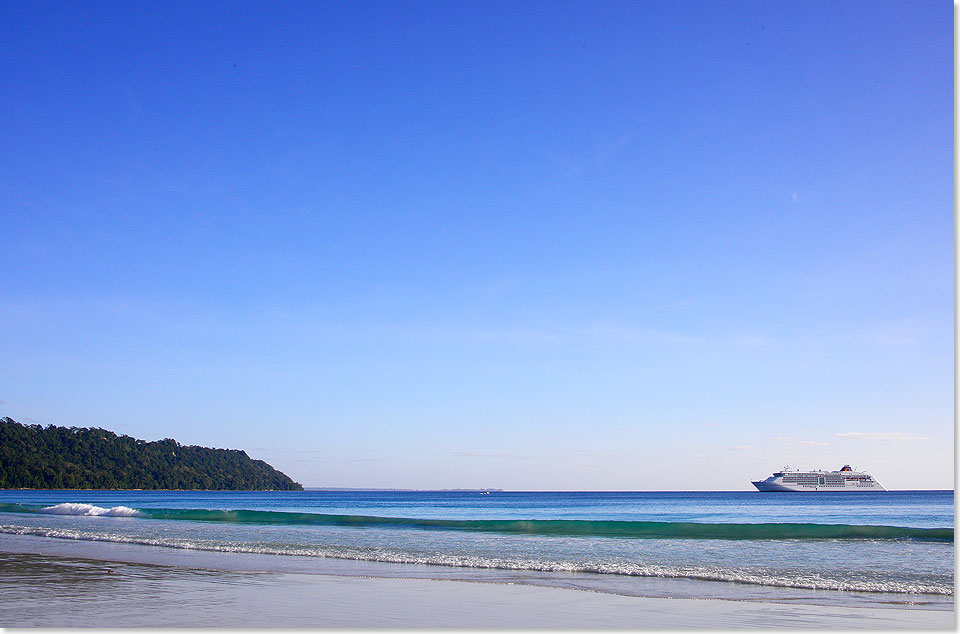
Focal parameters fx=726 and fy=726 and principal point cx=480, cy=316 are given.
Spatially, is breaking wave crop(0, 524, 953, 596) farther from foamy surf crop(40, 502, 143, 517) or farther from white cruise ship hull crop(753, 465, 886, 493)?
white cruise ship hull crop(753, 465, 886, 493)

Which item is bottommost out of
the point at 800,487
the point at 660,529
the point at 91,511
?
the point at 800,487

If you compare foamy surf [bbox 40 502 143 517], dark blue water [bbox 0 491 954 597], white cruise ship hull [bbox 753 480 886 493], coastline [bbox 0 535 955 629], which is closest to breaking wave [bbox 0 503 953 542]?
dark blue water [bbox 0 491 954 597]

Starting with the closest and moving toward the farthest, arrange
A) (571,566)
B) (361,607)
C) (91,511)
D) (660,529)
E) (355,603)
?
(361,607) → (355,603) → (571,566) → (660,529) → (91,511)

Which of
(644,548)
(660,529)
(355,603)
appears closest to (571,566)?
Result: (644,548)

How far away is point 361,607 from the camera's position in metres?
10.4

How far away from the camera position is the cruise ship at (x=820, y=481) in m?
121

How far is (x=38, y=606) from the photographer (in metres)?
10.0

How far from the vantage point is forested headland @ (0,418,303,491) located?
128 m

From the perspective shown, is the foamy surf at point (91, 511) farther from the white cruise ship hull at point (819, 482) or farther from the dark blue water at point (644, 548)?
the white cruise ship hull at point (819, 482)

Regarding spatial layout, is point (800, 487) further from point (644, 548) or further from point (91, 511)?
point (644, 548)

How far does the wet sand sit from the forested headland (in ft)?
446

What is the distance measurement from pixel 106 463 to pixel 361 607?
483ft

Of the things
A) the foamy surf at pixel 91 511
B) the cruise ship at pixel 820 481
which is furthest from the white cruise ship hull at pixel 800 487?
the foamy surf at pixel 91 511

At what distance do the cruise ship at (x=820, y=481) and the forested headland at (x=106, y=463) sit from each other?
113m
